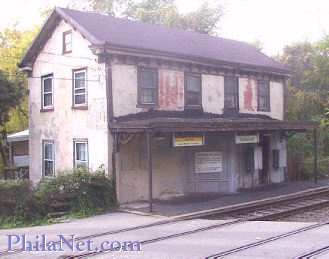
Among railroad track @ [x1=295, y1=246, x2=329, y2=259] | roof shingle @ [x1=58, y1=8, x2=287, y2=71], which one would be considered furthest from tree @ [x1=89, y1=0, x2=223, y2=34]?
railroad track @ [x1=295, y1=246, x2=329, y2=259]

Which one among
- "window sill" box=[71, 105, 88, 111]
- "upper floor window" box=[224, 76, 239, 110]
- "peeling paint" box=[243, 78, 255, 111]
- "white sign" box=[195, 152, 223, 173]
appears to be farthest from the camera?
"peeling paint" box=[243, 78, 255, 111]

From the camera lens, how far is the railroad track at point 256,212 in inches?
452

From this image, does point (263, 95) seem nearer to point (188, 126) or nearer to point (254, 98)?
point (254, 98)

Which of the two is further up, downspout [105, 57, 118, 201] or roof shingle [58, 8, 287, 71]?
roof shingle [58, 8, 287, 71]

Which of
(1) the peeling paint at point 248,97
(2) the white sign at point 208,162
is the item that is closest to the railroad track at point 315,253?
(2) the white sign at point 208,162

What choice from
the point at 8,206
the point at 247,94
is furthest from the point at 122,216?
the point at 247,94

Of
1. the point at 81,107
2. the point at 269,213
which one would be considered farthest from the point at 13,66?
the point at 269,213

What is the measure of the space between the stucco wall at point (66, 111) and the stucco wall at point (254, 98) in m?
7.37

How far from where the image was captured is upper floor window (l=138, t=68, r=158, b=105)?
710 inches

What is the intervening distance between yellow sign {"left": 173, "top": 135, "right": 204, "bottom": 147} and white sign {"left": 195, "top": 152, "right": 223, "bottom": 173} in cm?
216

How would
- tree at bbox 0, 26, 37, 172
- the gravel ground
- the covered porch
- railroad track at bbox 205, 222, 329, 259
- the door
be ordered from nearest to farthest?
railroad track at bbox 205, 222, 329, 259 < the gravel ground < the covered porch < the door < tree at bbox 0, 26, 37, 172

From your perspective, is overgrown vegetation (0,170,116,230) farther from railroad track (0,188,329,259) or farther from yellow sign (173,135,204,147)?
railroad track (0,188,329,259)

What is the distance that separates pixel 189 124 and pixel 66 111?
560 centimetres

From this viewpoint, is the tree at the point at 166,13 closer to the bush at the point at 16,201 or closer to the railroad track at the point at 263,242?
the bush at the point at 16,201
